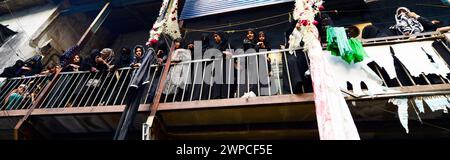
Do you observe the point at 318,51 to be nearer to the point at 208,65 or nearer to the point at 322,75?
the point at 322,75

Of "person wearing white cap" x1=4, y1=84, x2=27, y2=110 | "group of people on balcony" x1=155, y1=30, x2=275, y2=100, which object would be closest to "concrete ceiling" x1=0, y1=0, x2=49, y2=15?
"person wearing white cap" x1=4, y1=84, x2=27, y2=110

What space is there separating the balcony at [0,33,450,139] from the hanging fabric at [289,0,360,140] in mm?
501

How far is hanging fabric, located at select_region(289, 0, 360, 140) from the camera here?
3.70m

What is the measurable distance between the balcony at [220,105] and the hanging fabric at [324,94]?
1.64 ft

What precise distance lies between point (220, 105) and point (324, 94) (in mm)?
1824

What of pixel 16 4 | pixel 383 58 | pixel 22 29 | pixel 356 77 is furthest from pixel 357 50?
pixel 16 4

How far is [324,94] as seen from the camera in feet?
14.2

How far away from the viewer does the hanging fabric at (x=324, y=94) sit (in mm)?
3699

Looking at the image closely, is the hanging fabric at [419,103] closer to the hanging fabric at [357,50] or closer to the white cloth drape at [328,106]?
the hanging fabric at [357,50]

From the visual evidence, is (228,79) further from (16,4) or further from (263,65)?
(16,4)

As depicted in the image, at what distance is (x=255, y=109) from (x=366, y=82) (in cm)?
188

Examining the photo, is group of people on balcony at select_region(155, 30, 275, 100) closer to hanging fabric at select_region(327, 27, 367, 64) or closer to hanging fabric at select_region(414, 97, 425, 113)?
hanging fabric at select_region(327, 27, 367, 64)

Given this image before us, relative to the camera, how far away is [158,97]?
583 centimetres

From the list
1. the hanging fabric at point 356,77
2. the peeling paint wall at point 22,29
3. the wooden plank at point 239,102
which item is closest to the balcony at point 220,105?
the wooden plank at point 239,102
